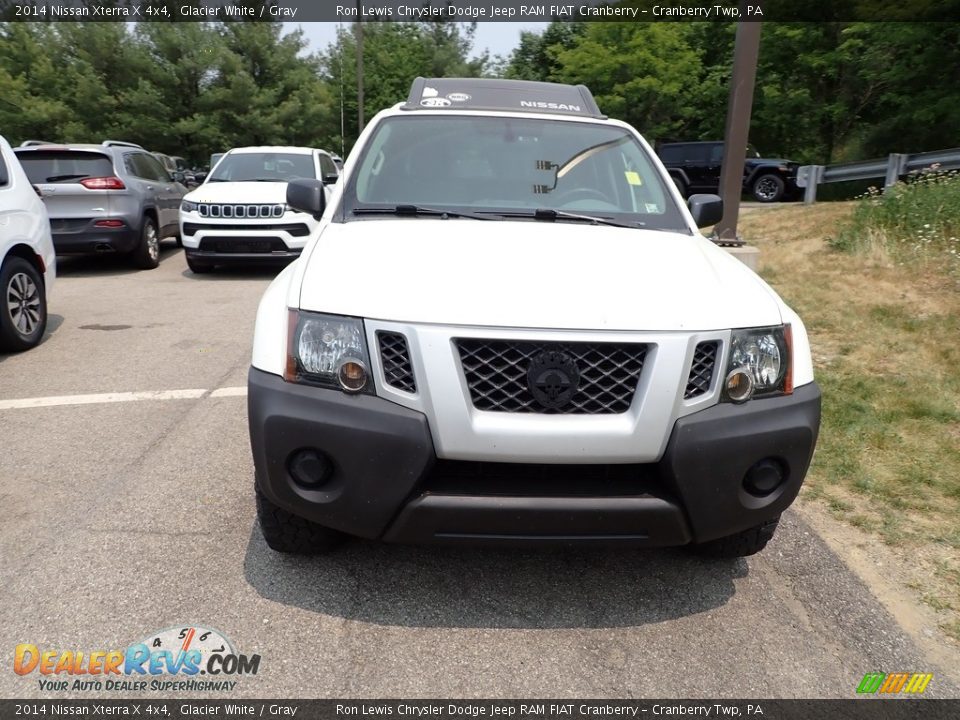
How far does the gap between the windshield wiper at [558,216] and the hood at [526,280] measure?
18 centimetres

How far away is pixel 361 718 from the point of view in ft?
7.19

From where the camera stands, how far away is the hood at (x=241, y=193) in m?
9.42

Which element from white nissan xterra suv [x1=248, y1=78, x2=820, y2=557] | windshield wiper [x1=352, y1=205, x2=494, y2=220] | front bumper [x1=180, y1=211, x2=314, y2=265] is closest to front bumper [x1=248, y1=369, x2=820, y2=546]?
white nissan xterra suv [x1=248, y1=78, x2=820, y2=557]

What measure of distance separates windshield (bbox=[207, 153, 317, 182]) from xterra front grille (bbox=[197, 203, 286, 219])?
3.52ft

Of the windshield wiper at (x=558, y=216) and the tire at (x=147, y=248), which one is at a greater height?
the windshield wiper at (x=558, y=216)

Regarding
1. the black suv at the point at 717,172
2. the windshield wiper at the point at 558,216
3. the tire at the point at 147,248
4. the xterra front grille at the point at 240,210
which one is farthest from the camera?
the black suv at the point at 717,172

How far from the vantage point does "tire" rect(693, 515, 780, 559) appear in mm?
2869

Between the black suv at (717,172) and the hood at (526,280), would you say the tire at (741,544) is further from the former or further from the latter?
the black suv at (717,172)

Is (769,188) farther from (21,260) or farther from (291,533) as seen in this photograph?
(291,533)

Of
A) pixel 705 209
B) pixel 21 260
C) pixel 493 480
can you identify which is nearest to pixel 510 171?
pixel 705 209

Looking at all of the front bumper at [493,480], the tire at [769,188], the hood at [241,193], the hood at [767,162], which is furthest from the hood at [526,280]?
the hood at [767,162]

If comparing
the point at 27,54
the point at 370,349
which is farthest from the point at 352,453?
the point at 27,54

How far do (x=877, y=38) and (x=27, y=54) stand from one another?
3512cm

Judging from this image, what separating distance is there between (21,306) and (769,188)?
18.1 meters
